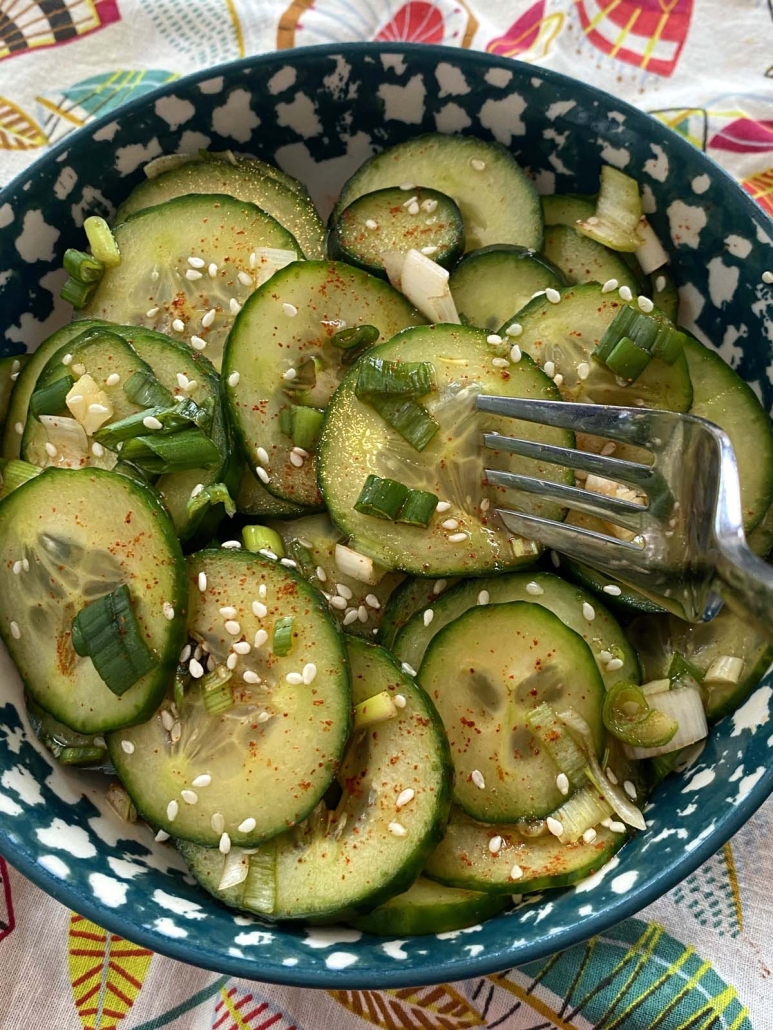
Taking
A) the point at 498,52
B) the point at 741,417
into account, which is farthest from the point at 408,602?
the point at 498,52

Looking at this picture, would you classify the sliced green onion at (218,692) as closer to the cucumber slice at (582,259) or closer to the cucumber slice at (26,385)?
the cucumber slice at (26,385)

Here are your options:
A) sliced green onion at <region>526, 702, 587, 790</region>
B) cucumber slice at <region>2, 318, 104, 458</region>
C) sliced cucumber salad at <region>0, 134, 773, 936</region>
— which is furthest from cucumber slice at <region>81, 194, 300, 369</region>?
sliced green onion at <region>526, 702, 587, 790</region>

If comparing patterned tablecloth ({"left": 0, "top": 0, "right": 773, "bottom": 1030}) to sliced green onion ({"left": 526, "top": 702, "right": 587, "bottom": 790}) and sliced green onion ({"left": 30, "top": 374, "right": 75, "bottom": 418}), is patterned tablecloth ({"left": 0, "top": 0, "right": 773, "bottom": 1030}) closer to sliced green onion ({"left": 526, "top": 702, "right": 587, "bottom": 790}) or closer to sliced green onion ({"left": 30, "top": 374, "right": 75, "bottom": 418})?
sliced green onion ({"left": 526, "top": 702, "right": 587, "bottom": 790})

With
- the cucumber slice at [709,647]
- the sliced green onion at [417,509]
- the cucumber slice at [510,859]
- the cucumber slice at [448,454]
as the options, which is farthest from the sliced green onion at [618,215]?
the cucumber slice at [510,859]

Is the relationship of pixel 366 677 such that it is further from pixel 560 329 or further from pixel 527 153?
pixel 527 153

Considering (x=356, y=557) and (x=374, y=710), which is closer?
(x=374, y=710)

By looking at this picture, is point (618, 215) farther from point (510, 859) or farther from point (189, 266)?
point (510, 859)
